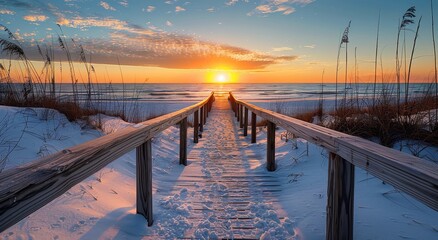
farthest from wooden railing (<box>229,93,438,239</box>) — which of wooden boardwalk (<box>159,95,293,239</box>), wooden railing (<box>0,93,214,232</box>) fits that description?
wooden railing (<box>0,93,214,232</box>)

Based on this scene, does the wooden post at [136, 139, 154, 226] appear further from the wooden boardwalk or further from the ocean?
the ocean

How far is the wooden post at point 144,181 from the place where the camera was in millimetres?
2512

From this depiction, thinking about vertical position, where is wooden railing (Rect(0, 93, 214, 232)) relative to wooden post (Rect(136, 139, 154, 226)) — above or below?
above

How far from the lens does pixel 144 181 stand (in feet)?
8.25

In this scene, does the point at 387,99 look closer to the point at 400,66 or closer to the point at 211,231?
the point at 400,66

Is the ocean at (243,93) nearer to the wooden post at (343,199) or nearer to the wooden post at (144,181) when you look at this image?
the wooden post at (343,199)

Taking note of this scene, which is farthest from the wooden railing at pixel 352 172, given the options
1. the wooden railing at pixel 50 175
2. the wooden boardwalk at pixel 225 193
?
the wooden railing at pixel 50 175

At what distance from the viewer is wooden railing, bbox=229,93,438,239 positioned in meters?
1.12

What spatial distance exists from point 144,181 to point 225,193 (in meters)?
1.20

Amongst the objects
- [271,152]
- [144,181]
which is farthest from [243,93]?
[144,181]

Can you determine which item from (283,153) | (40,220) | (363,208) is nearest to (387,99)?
(283,153)

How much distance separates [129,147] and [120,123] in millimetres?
4162

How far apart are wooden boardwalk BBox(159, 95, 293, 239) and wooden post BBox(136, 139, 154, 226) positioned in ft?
1.40

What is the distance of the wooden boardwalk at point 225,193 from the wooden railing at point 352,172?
786 mm
